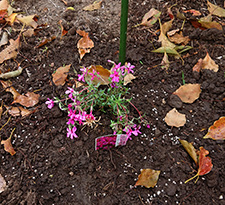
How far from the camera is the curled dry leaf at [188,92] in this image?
5.85ft

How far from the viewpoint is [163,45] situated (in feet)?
6.62

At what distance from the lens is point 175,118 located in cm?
169

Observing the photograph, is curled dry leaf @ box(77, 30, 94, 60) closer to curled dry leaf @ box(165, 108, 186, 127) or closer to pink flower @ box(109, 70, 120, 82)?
pink flower @ box(109, 70, 120, 82)

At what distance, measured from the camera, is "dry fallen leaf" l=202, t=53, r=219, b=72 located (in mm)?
1902

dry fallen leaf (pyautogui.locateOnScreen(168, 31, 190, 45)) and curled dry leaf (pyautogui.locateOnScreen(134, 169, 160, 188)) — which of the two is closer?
curled dry leaf (pyautogui.locateOnScreen(134, 169, 160, 188))

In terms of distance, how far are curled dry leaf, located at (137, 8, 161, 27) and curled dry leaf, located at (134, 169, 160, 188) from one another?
123 cm

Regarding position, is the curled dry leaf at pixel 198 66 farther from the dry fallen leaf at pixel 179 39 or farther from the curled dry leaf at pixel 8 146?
the curled dry leaf at pixel 8 146

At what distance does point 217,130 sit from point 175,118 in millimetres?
272

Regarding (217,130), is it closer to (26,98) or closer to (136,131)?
(136,131)

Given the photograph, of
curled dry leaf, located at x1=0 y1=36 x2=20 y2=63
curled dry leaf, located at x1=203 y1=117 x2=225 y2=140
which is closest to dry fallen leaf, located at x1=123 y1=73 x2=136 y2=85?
curled dry leaf, located at x1=203 y1=117 x2=225 y2=140

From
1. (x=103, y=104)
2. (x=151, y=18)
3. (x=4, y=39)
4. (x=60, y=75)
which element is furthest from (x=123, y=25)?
(x=4, y=39)

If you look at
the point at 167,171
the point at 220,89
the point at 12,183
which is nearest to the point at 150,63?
the point at 220,89

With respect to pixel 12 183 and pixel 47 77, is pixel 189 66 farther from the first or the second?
pixel 12 183

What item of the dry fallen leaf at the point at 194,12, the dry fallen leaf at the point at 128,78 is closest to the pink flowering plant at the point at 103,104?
the dry fallen leaf at the point at 128,78
